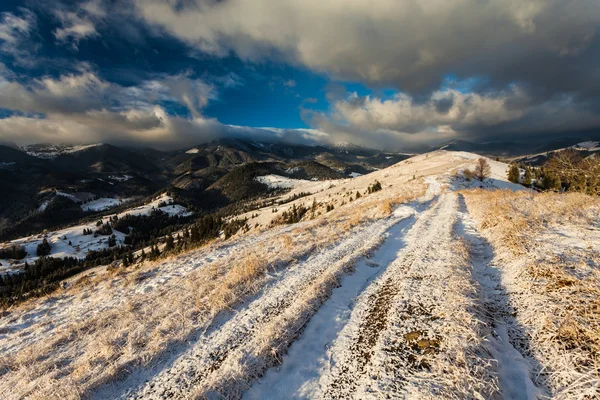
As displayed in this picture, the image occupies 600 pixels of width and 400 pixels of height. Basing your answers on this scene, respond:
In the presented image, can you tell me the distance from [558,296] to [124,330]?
41.3ft

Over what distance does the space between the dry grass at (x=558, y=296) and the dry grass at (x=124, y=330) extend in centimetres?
843

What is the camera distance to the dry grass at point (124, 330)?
20.0 ft

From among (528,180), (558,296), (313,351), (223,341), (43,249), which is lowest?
(43,249)

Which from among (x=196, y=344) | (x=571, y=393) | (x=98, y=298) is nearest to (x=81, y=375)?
(x=196, y=344)

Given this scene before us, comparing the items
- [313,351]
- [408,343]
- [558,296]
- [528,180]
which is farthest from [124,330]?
[528,180]

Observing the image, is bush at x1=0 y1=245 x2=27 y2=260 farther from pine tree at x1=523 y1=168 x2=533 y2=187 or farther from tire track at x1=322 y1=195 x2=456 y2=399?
pine tree at x1=523 y1=168 x2=533 y2=187

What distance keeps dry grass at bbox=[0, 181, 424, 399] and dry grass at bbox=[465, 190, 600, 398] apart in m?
8.43

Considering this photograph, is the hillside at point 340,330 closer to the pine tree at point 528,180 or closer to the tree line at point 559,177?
the tree line at point 559,177

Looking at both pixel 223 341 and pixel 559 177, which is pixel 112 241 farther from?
pixel 559 177

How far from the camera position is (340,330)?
23.6 feet

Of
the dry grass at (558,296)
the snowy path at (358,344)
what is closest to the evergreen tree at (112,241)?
the snowy path at (358,344)

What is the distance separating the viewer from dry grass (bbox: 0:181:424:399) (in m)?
6.09

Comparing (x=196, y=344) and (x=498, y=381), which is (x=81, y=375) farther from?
(x=498, y=381)

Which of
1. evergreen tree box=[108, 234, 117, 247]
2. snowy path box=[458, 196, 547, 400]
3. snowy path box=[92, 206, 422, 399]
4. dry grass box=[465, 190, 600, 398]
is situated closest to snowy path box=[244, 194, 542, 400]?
snowy path box=[458, 196, 547, 400]
